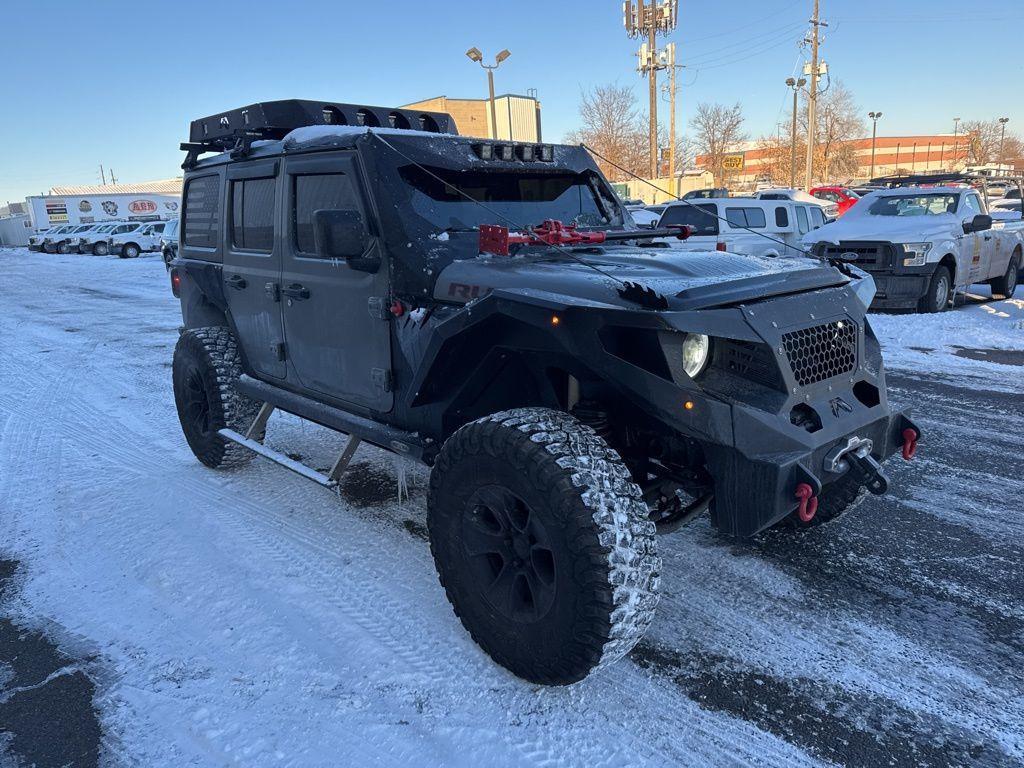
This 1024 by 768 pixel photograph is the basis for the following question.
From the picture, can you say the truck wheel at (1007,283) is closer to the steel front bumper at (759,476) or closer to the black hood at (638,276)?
the black hood at (638,276)

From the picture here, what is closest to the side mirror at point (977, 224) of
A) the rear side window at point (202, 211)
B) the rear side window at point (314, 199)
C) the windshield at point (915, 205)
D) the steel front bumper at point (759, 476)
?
the windshield at point (915, 205)

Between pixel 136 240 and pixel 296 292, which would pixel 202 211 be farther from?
pixel 136 240

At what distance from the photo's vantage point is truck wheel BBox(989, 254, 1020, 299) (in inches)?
480

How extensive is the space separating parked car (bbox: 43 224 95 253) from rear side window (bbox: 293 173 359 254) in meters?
40.1

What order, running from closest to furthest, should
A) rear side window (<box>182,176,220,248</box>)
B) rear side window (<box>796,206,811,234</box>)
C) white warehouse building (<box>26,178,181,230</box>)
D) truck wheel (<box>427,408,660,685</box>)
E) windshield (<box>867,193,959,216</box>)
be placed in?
truck wheel (<box>427,408,660,685</box>), rear side window (<box>182,176,220,248</box>), windshield (<box>867,193,959,216</box>), rear side window (<box>796,206,811,234</box>), white warehouse building (<box>26,178,181,230</box>)

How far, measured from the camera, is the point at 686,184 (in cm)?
4791

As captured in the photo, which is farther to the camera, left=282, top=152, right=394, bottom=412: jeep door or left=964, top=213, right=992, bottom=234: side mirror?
left=964, top=213, right=992, bottom=234: side mirror

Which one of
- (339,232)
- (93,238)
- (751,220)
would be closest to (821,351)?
(339,232)

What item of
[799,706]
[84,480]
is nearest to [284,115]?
[84,480]

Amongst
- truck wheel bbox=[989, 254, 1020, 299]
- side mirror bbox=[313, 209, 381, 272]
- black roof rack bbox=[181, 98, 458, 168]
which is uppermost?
black roof rack bbox=[181, 98, 458, 168]

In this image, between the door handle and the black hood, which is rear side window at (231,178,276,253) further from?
the black hood

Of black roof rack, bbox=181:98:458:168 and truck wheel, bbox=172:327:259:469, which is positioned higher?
black roof rack, bbox=181:98:458:168

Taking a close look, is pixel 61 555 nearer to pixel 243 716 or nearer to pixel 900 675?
pixel 243 716

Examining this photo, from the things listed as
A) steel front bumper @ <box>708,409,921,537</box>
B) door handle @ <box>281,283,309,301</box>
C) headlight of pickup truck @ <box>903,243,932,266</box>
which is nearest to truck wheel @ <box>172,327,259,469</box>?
door handle @ <box>281,283,309,301</box>
